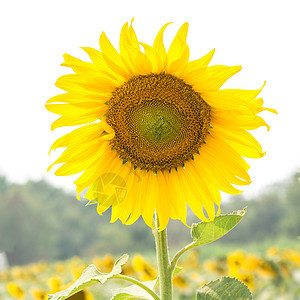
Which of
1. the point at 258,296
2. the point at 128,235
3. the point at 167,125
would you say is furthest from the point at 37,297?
the point at 128,235

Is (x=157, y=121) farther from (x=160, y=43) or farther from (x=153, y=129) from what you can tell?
(x=160, y=43)

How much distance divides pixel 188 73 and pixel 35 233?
151 feet

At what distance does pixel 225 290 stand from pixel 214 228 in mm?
235

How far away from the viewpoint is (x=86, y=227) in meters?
46.6

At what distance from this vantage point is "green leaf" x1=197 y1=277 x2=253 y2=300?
1.67 meters

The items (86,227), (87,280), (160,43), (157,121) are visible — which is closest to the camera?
(87,280)

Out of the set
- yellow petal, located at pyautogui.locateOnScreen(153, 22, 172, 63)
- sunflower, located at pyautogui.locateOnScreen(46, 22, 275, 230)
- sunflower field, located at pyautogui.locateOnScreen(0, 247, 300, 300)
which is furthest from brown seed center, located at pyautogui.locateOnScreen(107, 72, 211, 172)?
sunflower field, located at pyautogui.locateOnScreen(0, 247, 300, 300)

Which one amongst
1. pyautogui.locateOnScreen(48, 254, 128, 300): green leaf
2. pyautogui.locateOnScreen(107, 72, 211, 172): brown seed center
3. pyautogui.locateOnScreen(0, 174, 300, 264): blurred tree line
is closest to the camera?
pyautogui.locateOnScreen(48, 254, 128, 300): green leaf

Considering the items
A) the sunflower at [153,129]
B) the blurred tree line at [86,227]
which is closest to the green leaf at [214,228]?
the sunflower at [153,129]

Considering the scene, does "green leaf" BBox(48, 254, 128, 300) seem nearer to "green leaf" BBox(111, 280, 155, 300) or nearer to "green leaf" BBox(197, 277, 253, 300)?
"green leaf" BBox(111, 280, 155, 300)

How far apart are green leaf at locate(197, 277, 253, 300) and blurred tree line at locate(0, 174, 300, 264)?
38338 mm

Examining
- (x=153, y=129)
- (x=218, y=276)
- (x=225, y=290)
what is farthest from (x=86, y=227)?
(x=225, y=290)

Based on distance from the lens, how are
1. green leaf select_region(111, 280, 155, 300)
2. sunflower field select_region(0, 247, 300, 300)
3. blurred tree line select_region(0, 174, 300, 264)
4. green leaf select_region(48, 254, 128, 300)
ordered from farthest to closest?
blurred tree line select_region(0, 174, 300, 264) → sunflower field select_region(0, 247, 300, 300) → green leaf select_region(111, 280, 155, 300) → green leaf select_region(48, 254, 128, 300)

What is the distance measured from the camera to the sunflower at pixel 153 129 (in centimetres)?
181
